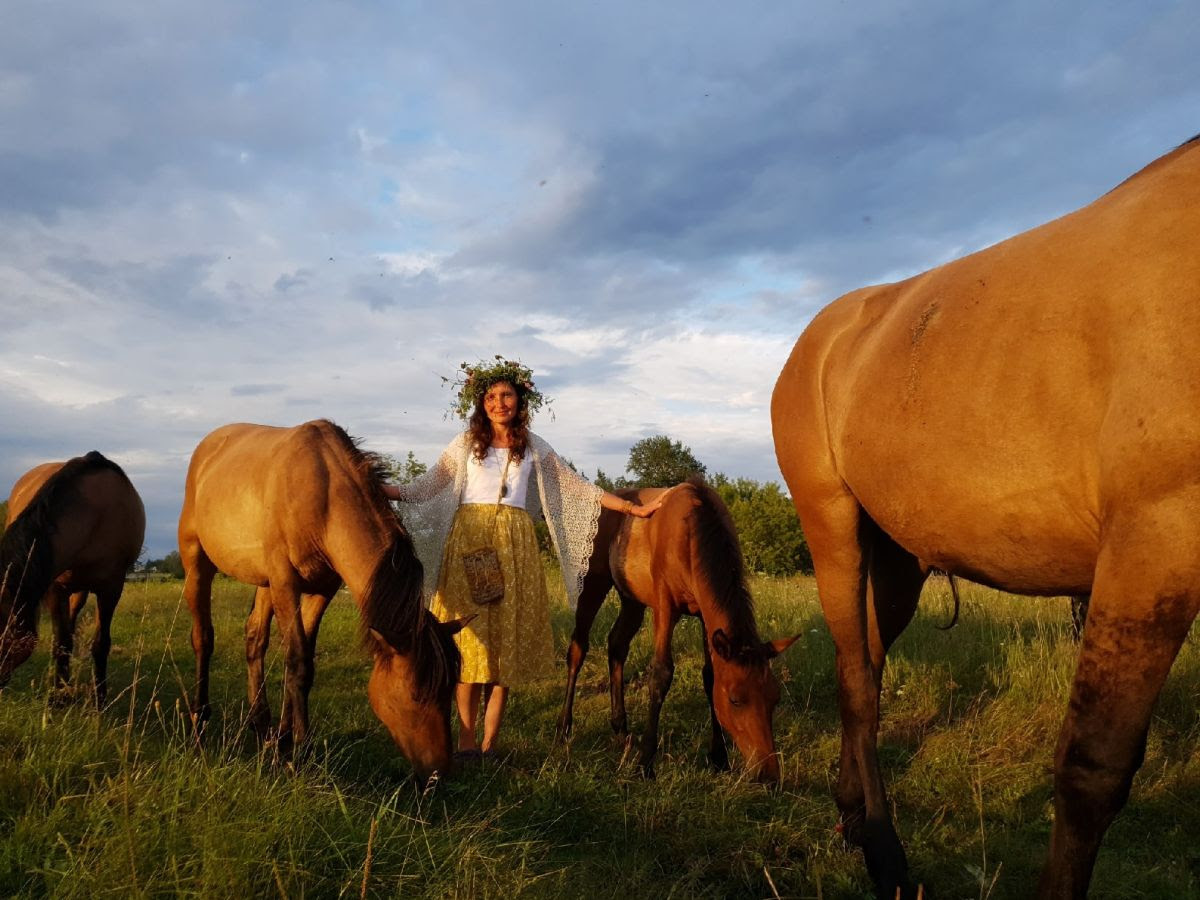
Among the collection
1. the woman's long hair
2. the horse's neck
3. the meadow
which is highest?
the woman's long hair

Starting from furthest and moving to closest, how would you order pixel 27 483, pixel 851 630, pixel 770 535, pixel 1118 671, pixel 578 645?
pixel 770 535 → pixel 27 483 → pixel 578 645 → pixel 851 630 → pixel 1118 671

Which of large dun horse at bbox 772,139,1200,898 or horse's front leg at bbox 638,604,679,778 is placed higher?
large dun horse at bbox 772,139,1200,898

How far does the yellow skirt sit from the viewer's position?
552 centimetres

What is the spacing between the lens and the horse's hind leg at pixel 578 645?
668 cm

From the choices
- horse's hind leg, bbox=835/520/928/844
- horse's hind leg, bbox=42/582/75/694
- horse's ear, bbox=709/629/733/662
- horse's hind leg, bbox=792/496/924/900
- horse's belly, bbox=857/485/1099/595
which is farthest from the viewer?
horse's hind leg, bbox=42/582/75/694

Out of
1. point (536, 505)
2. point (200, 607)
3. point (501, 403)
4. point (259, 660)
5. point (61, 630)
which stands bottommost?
point (259, 660)

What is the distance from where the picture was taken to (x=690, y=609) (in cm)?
655

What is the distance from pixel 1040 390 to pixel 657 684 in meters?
4.17

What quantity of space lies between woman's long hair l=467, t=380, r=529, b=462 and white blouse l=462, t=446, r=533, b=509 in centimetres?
5

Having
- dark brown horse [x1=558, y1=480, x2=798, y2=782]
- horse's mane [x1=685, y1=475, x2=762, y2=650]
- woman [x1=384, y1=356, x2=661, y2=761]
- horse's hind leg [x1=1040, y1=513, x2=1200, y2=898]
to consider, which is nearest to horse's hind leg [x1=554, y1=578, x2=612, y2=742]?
dark brown horse [x1=558, y1=480, x2=798, y2=782]

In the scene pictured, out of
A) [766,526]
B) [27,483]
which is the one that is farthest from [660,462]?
[27,483]

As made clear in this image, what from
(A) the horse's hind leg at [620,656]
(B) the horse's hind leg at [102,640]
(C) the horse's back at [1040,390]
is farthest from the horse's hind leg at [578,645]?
(C) the horse's back at [1040,390]

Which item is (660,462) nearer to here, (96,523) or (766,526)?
(766,526)

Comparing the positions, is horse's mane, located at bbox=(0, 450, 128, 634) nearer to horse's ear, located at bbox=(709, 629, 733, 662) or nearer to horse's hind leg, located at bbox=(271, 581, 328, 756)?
horse's hind leg, located at bbox=(271, 581, 328, 756)
